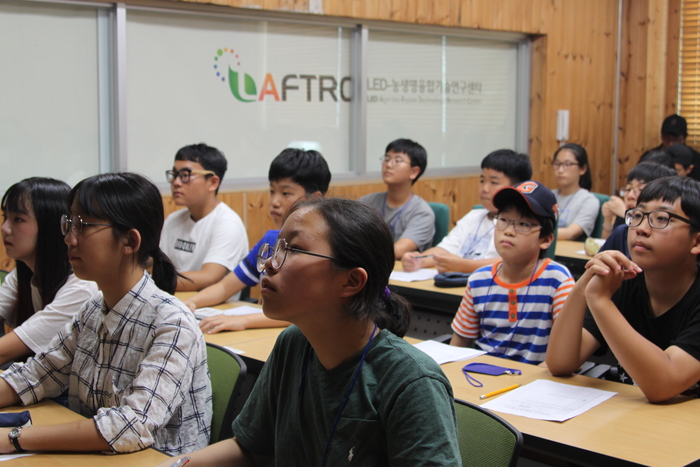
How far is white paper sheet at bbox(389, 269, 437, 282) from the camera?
3.52 metres

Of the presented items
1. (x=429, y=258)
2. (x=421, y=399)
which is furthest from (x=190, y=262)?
(x=421, y=399)

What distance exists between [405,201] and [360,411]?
133 inches

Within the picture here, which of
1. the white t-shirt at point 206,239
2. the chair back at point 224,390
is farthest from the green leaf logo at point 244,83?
the chair back at point 224,390

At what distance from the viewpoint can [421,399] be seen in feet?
3.78

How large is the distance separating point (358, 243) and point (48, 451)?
91 cm

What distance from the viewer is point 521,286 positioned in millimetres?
2465

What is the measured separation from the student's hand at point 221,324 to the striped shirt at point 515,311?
82 centimetres

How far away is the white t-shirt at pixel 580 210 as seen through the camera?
5.14 metres

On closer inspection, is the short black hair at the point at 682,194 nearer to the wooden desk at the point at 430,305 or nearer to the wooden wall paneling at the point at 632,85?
the wooden desk at the point at 430,305

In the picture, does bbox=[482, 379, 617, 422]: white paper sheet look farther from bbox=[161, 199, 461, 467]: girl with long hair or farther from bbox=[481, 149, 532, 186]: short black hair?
bbox=[481, 149, 532, 186]: short black hair

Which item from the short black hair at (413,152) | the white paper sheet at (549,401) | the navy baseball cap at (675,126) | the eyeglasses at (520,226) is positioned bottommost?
the white paper sheet at (549,401)

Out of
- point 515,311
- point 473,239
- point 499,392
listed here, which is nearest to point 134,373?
point 499,392

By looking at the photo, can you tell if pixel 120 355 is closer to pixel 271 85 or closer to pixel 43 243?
pixel 43 243

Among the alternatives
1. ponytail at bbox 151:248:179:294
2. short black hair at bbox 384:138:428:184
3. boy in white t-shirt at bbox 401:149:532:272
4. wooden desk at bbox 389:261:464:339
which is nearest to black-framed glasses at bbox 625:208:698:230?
wooden desk at bbox 389:261:464:339
